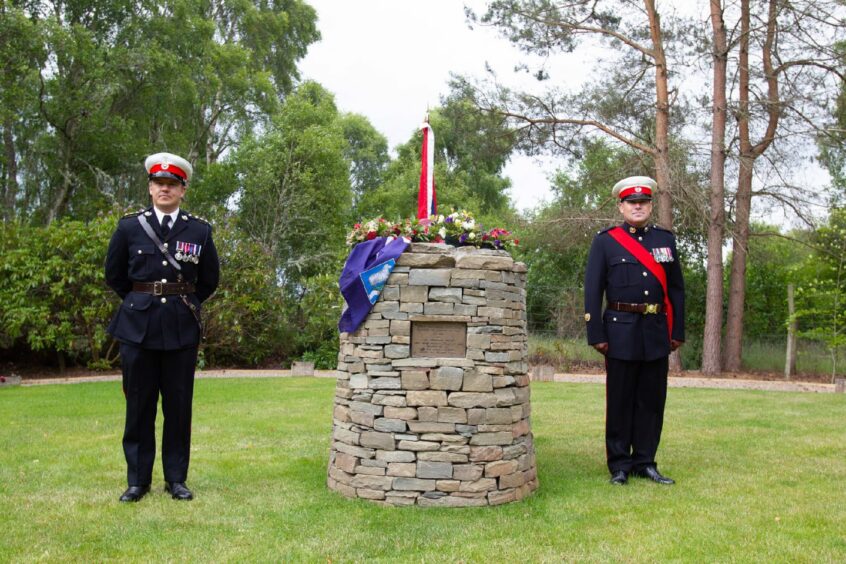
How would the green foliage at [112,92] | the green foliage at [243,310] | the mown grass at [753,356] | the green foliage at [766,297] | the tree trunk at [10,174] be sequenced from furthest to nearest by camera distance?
the tree trunk at [10,174] → the green foliage at [112,92] → the green foliage at [766,297] → the mown grass at [753,356] → the green foliage at [243,310]

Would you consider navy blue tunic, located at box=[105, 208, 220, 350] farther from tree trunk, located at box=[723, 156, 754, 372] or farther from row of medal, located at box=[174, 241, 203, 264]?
tree trunk, located at box=[723, 156, 754, 372]

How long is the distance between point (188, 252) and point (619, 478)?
3142 mm

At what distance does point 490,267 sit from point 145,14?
18.8 metres

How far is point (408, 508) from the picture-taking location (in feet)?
13.8

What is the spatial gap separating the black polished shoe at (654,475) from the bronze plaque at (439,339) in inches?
65.7

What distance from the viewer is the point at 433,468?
4.27 meters

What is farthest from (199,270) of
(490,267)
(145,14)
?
(145,14)

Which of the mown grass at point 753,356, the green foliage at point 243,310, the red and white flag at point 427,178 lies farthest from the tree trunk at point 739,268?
the red and white flag at point 427,178

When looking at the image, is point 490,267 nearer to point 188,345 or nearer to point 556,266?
point 188,345

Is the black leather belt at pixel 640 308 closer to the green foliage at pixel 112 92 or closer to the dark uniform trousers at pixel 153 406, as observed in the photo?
the dark uniform trousers at pixel 153 406

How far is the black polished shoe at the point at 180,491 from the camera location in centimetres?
433

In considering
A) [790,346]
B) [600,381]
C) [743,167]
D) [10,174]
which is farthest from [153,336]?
[10,174]

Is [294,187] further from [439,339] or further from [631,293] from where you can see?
[439,339]

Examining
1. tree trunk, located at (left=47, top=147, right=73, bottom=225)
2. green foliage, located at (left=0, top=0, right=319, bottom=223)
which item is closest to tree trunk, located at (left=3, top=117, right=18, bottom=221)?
green foliage, located at (left=0, top=0, right=319, bottom=223)
